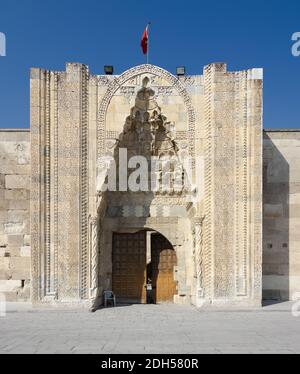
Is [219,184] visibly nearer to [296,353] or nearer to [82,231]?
[82,231]

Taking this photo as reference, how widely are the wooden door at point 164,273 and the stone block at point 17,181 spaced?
4.18m

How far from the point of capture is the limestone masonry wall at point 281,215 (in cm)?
1098

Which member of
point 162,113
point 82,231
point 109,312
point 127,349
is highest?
point 162,113

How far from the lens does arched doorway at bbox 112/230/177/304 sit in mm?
10961

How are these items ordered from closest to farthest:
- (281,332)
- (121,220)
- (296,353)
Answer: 1. (296,353)
2. (281,332)
3. (121,220)

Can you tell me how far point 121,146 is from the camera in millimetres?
10523

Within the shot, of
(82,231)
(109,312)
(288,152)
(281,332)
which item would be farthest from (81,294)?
(288,152)

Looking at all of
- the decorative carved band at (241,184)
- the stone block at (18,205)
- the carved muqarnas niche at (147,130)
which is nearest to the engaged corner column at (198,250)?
the decorative carved band at (241,184)

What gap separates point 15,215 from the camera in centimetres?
1066

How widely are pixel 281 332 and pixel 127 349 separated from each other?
10.4 ft

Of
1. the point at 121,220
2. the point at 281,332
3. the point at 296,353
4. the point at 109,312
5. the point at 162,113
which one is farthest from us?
the point at 121,220

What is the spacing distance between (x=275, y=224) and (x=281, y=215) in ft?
1.04

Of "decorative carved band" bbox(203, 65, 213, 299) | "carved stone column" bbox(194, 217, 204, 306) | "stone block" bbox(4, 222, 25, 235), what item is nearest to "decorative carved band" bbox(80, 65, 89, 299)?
"stone block" bbox(4, 222, 25, 235)

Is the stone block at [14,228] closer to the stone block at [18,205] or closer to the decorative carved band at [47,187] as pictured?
the stone block at [18,205]
